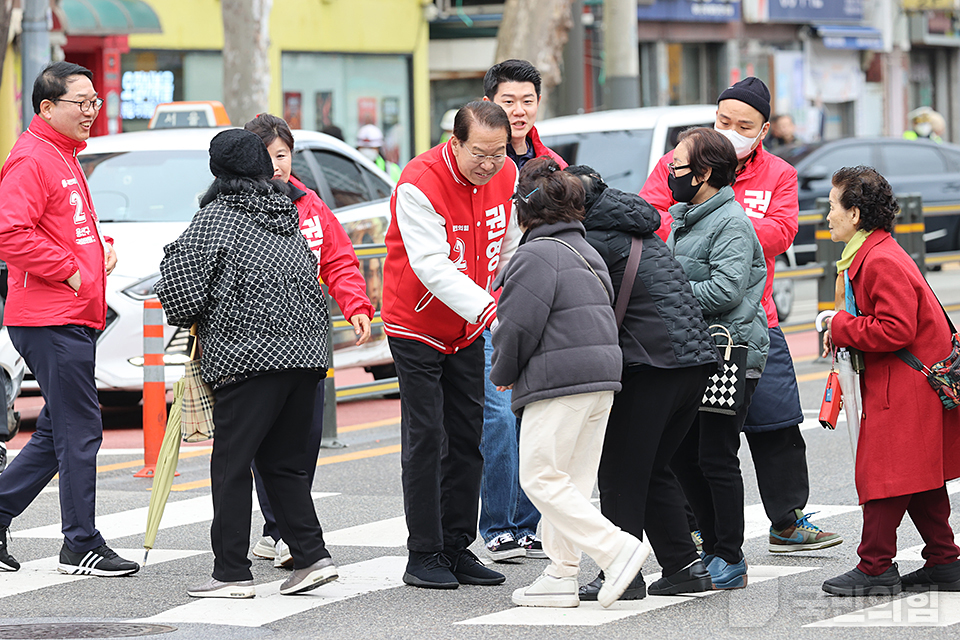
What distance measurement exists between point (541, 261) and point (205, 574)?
205cm

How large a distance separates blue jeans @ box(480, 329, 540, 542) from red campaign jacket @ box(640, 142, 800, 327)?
3.32ft

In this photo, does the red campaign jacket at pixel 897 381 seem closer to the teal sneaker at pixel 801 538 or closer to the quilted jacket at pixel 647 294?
the quilted jacket at pixel 647 294

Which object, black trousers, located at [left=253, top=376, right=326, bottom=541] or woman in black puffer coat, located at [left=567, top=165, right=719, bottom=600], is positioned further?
black trousers, located at [left=253, top=376, right=326, bottom=541]

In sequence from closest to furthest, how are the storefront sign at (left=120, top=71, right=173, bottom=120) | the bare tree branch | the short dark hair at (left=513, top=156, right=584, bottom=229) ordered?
1. the short dark hair at (left=513, top=156, right=584, bottom=229)
2. the bare tree branch
3. the storefront sign at (left=120, top=71, right=173, bottom=120)

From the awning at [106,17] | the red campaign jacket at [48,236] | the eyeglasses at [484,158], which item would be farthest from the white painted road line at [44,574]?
the awning at [106,17]

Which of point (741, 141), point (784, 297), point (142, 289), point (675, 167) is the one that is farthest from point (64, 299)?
point (784, 297)

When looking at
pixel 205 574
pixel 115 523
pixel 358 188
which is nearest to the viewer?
pixel 205 574

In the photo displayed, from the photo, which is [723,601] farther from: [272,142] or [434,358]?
[272,142]

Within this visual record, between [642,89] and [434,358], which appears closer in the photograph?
[434,358]

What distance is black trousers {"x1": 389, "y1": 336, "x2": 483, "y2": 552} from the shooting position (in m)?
6.10

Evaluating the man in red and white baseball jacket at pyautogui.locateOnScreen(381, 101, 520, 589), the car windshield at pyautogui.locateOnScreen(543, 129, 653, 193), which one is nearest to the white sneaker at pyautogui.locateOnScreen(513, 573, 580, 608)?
the man in red and white baseball jacket at pyautogui.locateOnScreen(381, 101, 520, 589)

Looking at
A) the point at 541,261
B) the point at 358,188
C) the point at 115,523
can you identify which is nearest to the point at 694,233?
the point at 541,261

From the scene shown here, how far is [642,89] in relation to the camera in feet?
98.6

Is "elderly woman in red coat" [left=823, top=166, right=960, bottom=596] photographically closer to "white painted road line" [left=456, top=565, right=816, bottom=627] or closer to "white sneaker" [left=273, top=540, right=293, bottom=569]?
"white painted road line" [left=456, top=565, right=816, bottom=627]
